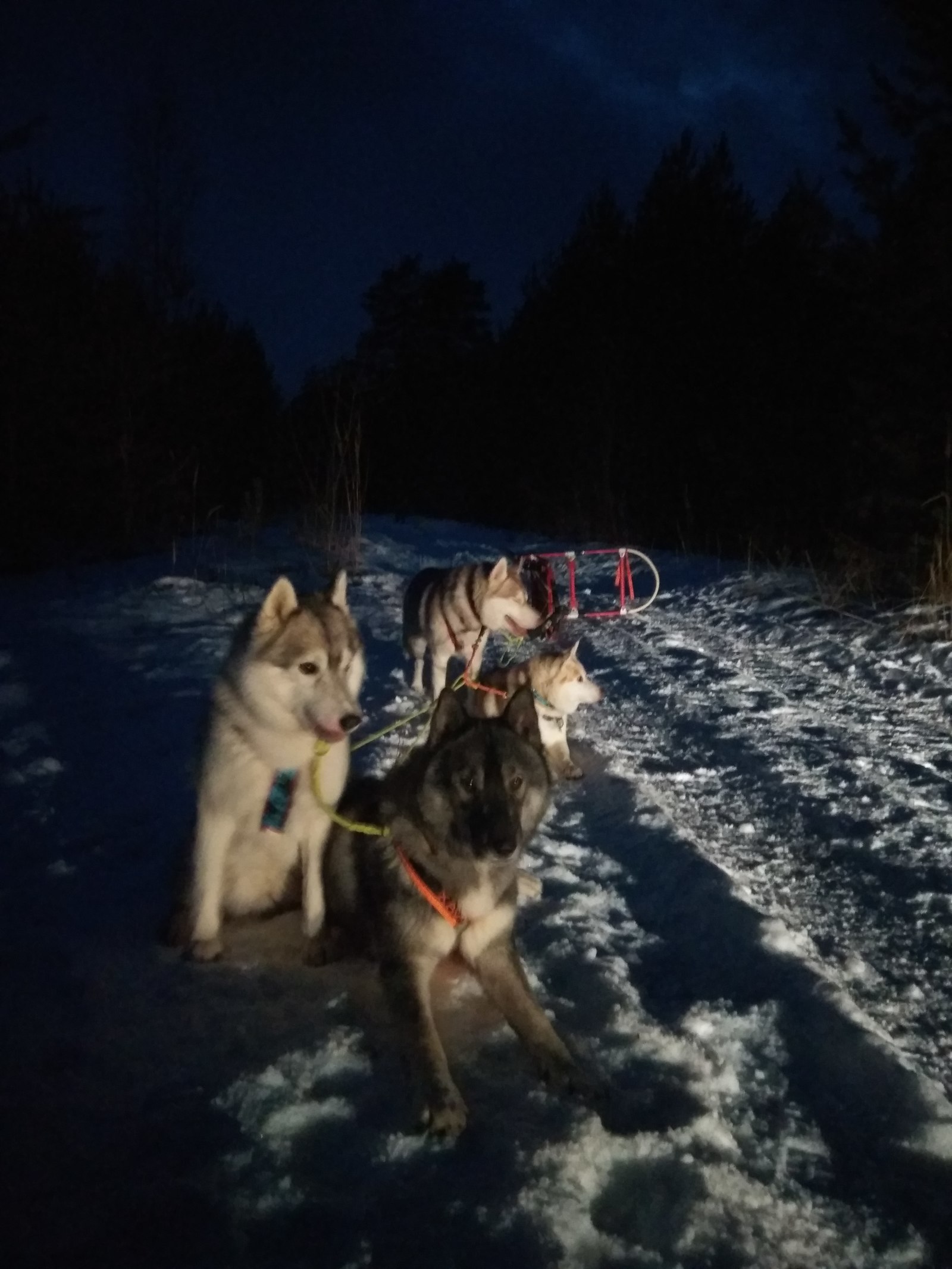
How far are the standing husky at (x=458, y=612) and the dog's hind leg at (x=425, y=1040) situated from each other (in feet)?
12.1

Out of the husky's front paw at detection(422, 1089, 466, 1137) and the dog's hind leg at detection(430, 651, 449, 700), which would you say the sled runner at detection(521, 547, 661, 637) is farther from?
the husky's front paw at detection(422, 1089, 466, 1137)

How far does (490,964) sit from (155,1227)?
1186mm

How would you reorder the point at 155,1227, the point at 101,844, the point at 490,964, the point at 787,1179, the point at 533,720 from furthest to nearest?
the point at 101,844
the point at 533,720
the point at 490,964
the point at 787,1179
the point at 155,1227

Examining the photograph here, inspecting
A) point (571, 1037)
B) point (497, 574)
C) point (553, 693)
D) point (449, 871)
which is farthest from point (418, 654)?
point (571, 1037)

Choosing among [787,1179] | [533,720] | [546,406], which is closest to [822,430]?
[546,406]

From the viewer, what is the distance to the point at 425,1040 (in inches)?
97.8

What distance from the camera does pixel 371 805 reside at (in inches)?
132

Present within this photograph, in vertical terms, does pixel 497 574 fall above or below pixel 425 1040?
above

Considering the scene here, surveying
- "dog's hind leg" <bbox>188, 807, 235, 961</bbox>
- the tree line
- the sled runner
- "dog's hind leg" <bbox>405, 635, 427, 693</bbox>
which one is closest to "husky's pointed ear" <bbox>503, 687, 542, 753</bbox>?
"dog's hind leg" <bbox>188, 807, 235, 961</bbox>

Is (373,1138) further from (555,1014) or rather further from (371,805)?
(371,805)

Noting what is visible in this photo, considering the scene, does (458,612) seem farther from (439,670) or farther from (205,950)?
(205,950)

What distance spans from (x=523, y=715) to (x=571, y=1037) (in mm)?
1091

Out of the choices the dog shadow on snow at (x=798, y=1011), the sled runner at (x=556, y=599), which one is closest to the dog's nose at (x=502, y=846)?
the dog shadow on snow at (x=798, y=1011)

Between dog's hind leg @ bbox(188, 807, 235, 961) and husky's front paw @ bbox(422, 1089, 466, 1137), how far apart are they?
1.05 metres
